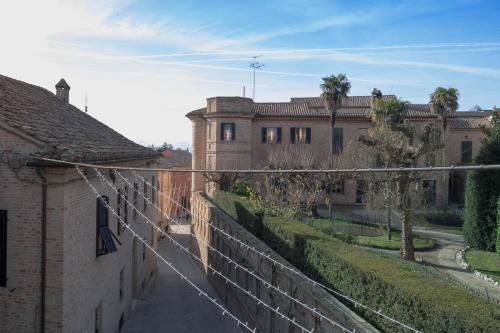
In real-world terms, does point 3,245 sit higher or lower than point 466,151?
lower

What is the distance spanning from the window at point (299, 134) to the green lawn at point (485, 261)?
18213 millimetres

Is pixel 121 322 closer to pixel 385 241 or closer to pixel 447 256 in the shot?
pixel 385 241

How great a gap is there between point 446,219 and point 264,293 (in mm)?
24927

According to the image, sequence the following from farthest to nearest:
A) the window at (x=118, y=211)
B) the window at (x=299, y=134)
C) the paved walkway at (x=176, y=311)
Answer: the window at (x=299, y=134) < the paved walkway at (x=176, y=311) < the window at (x=118, y=211)

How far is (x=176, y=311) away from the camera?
17.9 metres

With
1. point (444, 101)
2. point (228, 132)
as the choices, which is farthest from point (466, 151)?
point (228, 132)

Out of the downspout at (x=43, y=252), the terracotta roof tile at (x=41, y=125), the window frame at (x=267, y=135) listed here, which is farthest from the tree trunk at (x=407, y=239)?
the window frame at (x=267, y=135)

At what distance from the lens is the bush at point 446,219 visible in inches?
1316

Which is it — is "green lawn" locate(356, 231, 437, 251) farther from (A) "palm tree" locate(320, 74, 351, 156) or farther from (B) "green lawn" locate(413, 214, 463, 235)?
(A) "palm tree" locate(320, 74, 351, 156)

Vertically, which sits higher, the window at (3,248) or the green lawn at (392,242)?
the window at (3,248)

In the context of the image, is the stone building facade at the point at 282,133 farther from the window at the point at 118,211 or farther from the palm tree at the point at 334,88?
the window at the point at 118,211

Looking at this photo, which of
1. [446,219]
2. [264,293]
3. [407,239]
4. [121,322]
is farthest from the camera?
[446,219]

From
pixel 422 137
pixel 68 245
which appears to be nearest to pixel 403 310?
pixel 68 245

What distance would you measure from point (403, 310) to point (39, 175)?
24.3 ft
